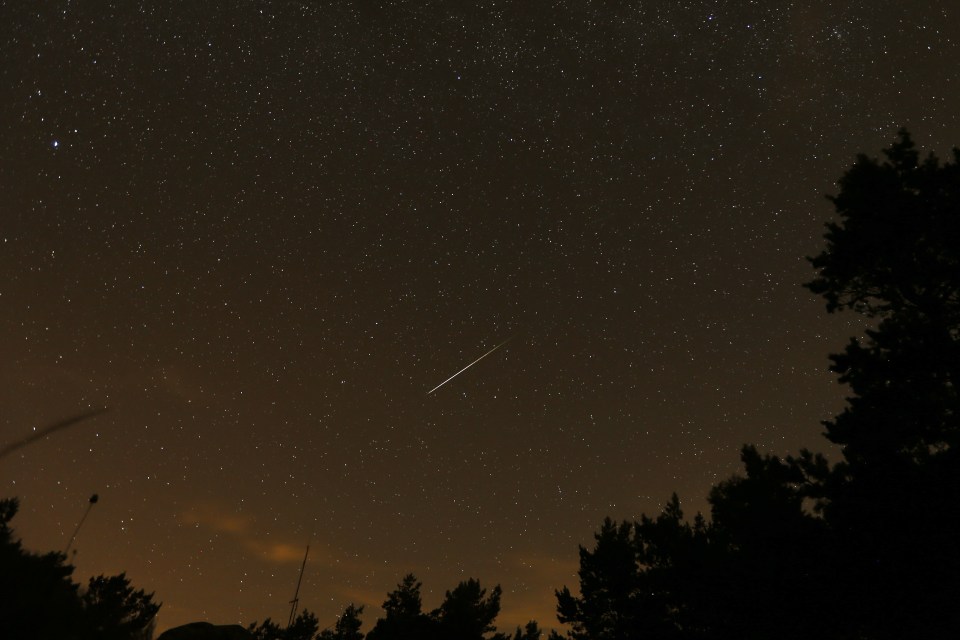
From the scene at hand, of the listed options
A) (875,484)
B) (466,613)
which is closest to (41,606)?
(875,484)

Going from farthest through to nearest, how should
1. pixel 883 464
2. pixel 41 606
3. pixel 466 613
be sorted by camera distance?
1. pixel 466 613
2. pixel 883 464
3. pixel 41 606

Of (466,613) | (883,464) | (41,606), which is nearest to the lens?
(41,606)

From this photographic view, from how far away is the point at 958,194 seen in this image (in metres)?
14.4

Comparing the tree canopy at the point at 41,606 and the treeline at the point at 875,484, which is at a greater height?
the treeline at the point at 875,484

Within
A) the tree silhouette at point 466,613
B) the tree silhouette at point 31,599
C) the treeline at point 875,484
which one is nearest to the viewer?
the tree silhouette at point 31,599

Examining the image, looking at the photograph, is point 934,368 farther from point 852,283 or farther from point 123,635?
point 123,635

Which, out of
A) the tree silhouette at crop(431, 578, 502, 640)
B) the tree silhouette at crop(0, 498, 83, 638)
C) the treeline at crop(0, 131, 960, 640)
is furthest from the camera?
the tree silhouette at crop(431, 578, 502, 640)

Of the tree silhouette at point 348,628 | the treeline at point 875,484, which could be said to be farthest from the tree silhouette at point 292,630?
the treeline at point 875,484

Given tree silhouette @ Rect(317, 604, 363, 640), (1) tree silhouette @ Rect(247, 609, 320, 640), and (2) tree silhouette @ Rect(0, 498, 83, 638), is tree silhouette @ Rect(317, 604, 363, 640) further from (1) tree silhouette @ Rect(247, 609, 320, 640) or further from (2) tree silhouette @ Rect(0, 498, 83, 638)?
(2) tree silhouette @ Rect(0, 498, 83, 638)

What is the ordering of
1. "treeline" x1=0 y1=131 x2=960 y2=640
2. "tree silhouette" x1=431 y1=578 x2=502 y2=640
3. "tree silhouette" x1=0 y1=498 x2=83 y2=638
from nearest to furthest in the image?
"tree silhouette" x1=0 y1=498 x2=83 y2=638, "treeline" x1=0 y1=131 x2=960 y2=640, "tree silhouette" x1=431 y1=578 x2=502 y2=640

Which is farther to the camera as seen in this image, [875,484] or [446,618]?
[446,618]

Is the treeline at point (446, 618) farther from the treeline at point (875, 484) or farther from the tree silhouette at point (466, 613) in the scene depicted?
the treeline at point (875, 484)

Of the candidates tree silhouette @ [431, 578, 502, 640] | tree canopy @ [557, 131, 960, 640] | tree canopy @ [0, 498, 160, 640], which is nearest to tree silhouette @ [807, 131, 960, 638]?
tree canopy @ [557, 131, 960, 640]

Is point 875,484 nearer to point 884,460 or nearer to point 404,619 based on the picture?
point 884,460
